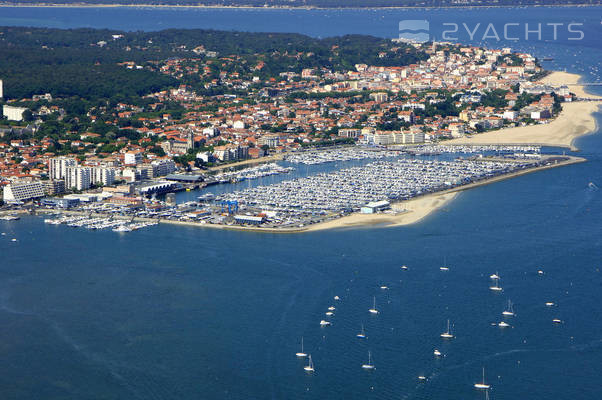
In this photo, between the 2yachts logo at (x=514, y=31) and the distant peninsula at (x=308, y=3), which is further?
the distant peninsula at (x=308, y=3)

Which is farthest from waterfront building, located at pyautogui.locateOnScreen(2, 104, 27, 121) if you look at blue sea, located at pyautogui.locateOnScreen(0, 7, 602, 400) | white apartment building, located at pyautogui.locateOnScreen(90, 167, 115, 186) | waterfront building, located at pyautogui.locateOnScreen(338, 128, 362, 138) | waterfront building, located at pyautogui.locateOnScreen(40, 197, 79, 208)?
blue sea, located at pyautogui.locateOnScreen(0, 7, 602, 400)

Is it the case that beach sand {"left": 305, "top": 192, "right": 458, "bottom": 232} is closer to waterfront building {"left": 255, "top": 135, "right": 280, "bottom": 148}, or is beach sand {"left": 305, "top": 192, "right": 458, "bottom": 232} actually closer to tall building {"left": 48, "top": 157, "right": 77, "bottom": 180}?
tall building {"left": 48, "top": 157, "right": 77, "bottom": 180}

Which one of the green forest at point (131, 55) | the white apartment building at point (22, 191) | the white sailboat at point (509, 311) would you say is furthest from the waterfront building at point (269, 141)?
the white sailboat at point (509, 311)

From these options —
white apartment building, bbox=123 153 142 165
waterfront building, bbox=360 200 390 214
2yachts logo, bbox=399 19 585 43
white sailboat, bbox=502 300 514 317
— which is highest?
2yachts logo, bbox=399 19 585 43

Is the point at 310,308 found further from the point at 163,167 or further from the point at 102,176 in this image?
the point at 163,167

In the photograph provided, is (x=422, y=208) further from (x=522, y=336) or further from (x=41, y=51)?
(x=41, y=51)

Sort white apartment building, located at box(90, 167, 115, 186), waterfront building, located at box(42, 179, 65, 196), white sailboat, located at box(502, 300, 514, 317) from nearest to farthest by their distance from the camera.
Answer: white sailboat, located at box(502, 300, 514, 317)
waterfront building, located at box(42, 179, 65, 196)
white apartment building, located at box(90, 167, 115, 186)

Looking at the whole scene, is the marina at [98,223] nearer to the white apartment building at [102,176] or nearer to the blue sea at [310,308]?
the blue sea at [310,308]
